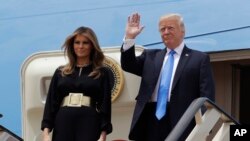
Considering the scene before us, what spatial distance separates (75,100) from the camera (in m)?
3.33

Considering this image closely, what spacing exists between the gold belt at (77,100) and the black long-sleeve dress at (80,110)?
0.02 metres

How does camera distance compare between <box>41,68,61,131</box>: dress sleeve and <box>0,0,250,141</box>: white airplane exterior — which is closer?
<box>41,68,61,131</box>: dress sleeve

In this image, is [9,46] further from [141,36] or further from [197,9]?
[197,9]

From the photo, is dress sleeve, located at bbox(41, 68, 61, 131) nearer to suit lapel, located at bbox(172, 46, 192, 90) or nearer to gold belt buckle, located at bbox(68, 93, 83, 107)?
gold belt buckle, located at bbox(68, 93, 83, 107)

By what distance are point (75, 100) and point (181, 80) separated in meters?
0.68

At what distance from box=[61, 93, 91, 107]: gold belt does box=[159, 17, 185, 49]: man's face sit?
637mm

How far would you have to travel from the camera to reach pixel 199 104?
303 cm

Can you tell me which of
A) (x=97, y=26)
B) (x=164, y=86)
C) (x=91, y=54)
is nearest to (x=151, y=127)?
(x=164, y=86)

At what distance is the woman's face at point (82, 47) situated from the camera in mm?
3377

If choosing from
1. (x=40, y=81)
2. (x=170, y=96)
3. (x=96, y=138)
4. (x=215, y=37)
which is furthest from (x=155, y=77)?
(x=215, y=37)

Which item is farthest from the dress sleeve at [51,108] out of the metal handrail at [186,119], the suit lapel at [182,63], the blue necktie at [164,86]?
the metal handrail at [186,119]

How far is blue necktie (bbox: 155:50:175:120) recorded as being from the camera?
3.44 m

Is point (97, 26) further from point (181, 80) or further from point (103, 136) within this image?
point (103, 136)

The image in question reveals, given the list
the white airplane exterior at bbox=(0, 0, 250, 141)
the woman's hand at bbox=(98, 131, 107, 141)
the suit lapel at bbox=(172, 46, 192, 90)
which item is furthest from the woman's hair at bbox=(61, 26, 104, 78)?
the white airplane exterior at bbox=(0, 0, 250, 141)
